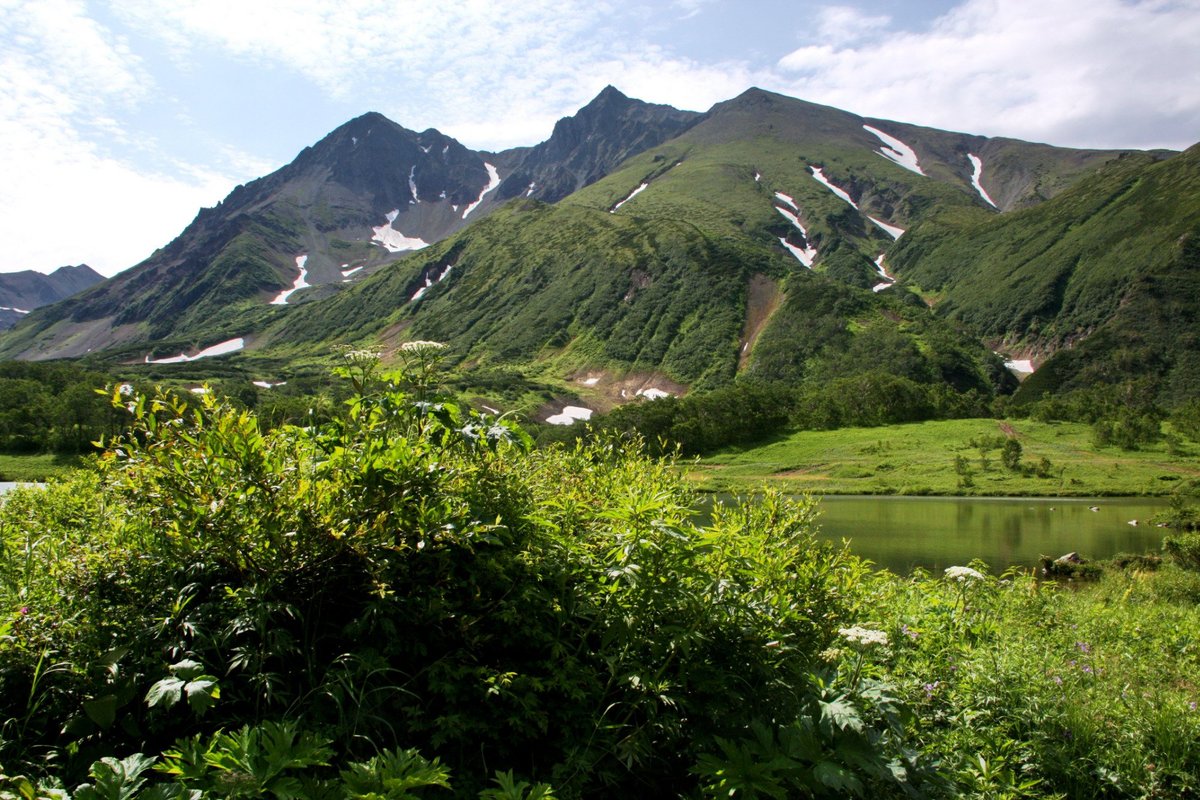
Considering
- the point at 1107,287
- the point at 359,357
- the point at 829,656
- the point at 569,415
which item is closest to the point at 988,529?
the point at 829,656

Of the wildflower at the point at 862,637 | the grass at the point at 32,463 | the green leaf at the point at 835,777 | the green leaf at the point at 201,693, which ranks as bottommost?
the grass at the point at 32,463

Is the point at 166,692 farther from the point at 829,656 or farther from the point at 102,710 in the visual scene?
the point at 829,656

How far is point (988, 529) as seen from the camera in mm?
38719

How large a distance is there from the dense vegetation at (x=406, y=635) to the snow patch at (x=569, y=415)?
126920mm

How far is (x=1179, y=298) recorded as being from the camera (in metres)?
140

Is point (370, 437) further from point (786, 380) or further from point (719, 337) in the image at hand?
point (719, 337)

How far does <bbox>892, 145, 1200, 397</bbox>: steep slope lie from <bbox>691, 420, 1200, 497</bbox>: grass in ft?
197

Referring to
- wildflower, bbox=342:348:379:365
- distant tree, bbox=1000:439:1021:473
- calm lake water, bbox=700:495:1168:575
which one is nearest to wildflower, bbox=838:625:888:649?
wildflower, bbox=342:348:379:365

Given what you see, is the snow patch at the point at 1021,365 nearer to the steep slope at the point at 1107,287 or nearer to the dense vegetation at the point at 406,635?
the steep slope at the point at 1107,287

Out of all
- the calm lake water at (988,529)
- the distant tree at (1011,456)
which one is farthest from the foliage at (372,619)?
the distant tree at (1011,456)

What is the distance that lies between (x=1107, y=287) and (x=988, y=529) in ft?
505

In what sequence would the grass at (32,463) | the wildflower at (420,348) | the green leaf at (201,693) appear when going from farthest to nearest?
the grass at (32,463), the wildflower at (420,348), the green leaf at (201,693)

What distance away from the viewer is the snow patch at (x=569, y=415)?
13388 cm

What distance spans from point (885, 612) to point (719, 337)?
15808 centimetres
